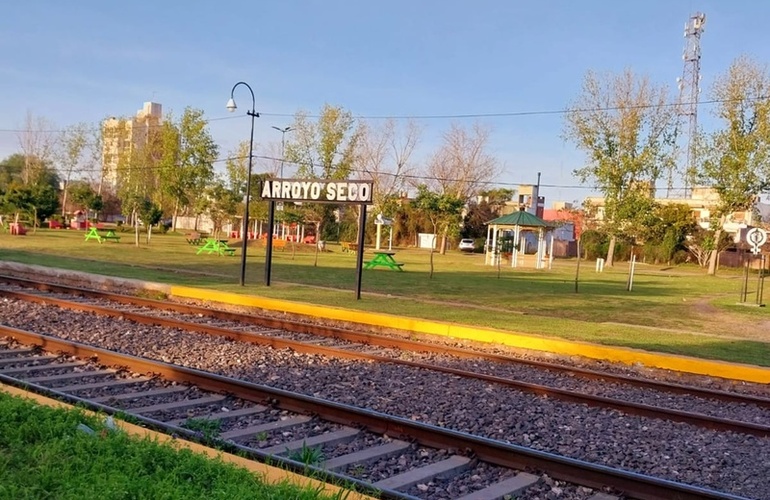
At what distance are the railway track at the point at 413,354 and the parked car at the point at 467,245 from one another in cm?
5502

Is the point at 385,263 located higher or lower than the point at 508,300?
higher

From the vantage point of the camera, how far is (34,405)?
590 cm

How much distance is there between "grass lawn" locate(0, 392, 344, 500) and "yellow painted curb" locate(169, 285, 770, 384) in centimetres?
825

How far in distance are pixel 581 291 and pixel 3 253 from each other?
2160cm

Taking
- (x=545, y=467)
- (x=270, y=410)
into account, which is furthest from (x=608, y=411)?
(x=270, y=410)

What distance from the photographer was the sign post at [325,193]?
17969 mm

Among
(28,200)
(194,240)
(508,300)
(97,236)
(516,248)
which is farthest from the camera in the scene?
(28,200)

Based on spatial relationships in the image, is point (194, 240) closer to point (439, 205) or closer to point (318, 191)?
point (439, 205)

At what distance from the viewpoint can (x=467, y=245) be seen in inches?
2724

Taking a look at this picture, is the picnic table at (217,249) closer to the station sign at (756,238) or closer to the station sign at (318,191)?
the station sign at (318,191)

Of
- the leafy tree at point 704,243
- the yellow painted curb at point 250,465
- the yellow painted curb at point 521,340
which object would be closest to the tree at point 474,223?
the leafy tree at point 704,243

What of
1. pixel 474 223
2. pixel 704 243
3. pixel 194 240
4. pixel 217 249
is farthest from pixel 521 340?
pixel 474 223

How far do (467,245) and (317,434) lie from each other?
208ft

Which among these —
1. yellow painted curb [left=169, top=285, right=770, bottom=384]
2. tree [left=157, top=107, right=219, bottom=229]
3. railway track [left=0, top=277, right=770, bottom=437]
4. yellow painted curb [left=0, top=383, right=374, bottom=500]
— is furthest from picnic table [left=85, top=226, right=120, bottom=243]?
yellow painted curb [left=0, top=383, right=374, bottom=500]
